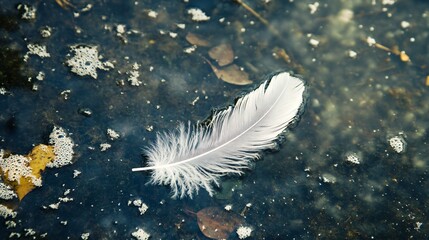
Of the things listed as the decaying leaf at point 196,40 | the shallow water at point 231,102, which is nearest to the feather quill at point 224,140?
the shallow water at point 231,102

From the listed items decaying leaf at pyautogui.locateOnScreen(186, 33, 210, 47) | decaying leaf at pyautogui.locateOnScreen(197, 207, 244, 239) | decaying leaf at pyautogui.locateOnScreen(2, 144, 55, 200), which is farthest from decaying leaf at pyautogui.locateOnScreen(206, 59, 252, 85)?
decaying leaf at pyautogui.locateOnScreen(2, 144, 55, 200)

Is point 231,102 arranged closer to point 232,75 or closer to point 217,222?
point 232,75

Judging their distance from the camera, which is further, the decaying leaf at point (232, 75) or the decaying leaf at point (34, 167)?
the decaying leaf at point (232, 75)

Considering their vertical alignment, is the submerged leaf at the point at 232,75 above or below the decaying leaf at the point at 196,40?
below

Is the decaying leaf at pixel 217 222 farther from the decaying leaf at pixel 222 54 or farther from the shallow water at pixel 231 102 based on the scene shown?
the decaying leaf at pixel 222 54

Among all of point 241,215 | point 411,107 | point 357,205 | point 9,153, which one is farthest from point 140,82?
point 411,107

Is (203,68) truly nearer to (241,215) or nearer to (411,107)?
(241,215)

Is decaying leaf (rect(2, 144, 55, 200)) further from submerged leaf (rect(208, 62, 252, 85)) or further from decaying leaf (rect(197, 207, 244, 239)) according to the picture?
submerged leaf (rect(208, 62, 252, 85))
